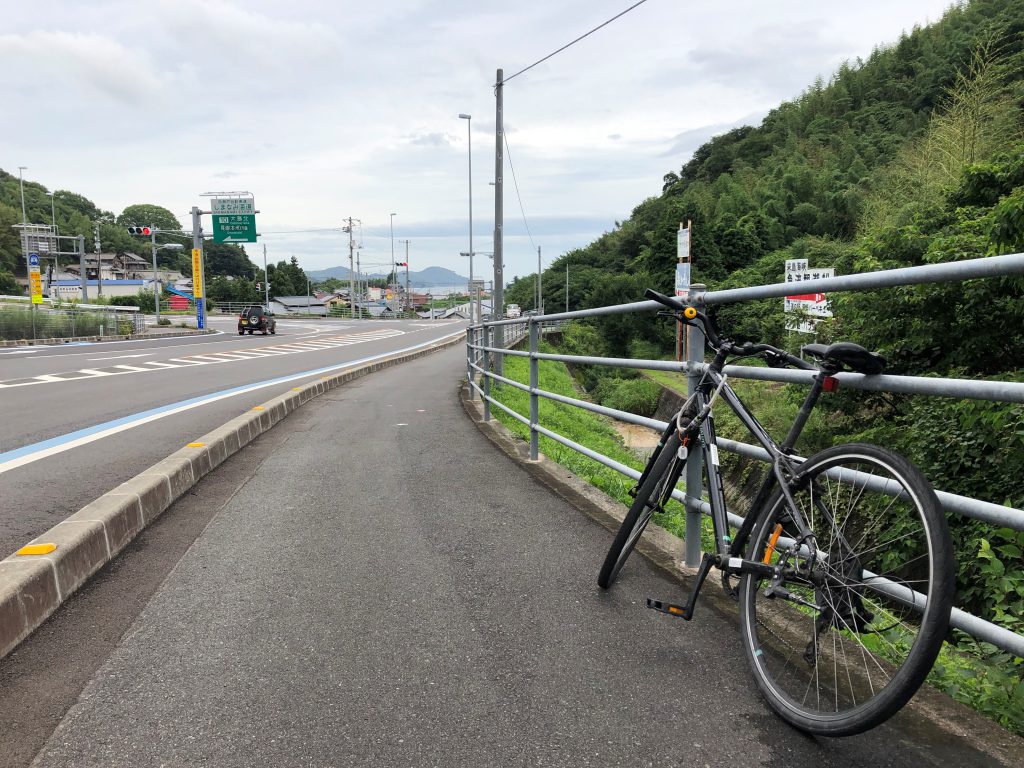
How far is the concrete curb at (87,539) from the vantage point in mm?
2547

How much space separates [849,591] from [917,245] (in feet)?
27.3

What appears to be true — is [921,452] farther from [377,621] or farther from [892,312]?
[377,621]

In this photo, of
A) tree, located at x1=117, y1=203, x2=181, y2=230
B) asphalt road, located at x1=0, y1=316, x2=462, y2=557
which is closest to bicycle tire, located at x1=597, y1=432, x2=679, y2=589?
asphalt road, located at x1=0, y1=316, x2=462, y2=557

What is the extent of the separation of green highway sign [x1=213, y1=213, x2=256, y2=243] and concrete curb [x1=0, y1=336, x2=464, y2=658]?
36.0 metres

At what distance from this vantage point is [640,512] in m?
2.79

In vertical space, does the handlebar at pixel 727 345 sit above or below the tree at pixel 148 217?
below

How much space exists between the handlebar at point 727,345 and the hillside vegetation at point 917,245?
110mm

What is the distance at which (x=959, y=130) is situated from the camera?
19484mm

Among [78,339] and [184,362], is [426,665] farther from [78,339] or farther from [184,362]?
[78,339]

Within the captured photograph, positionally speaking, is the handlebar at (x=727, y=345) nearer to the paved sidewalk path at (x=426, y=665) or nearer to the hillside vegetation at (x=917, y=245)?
the hillside vegetation at (x=917, y=245)

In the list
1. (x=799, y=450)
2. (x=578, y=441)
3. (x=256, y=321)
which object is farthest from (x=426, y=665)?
(x=256, y=321)

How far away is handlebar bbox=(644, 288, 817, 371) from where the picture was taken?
2279mm

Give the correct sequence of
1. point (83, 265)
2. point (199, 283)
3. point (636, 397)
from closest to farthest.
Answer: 1. point (636, 397)
2. point (199, 283)
3. point (83, 265)

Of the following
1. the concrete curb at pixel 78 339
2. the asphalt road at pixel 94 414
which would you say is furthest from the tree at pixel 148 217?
the asphalt road at pixel 94 414
